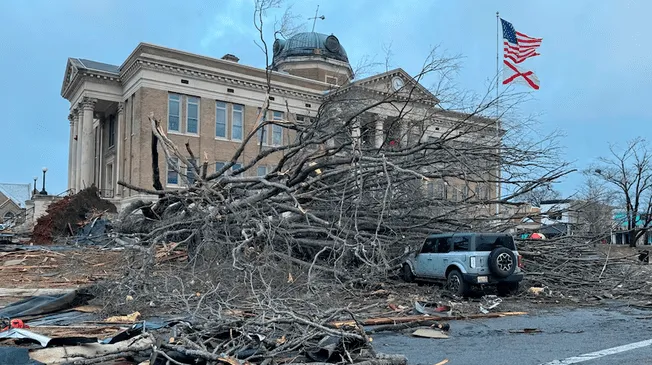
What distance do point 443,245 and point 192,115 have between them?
27522 millimetres

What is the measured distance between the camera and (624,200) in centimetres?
4425

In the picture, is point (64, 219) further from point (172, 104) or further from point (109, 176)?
point (109, 176)

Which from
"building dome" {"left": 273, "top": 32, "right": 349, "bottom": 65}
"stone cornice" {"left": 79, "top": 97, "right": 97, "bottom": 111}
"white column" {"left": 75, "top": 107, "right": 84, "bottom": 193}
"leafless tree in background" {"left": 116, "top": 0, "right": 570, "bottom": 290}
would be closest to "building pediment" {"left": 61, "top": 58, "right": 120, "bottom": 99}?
"stone cornice" {"left": 79, "top": 97, "right": 97, "bottom": 111}

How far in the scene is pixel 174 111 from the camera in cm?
3631

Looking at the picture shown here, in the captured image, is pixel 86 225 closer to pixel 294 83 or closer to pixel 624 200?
pixel 294 83

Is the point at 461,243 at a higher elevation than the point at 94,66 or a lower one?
lower

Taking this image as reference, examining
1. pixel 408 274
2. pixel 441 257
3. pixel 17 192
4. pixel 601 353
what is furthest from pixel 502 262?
pixel 17 192

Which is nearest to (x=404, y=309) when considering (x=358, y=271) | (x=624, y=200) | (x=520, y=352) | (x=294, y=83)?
(x=358, y=271)

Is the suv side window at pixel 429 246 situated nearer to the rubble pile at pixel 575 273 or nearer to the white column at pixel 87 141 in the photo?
the rubble pile at pixel 575 273

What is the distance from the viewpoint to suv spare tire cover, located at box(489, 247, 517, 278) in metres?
11.7

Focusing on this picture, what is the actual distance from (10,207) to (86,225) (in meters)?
61.9

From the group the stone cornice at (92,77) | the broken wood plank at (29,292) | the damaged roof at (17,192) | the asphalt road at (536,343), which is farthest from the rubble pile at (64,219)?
the damaged roof at (17,192)

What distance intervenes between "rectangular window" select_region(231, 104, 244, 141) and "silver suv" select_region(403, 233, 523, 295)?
2759 centimetres

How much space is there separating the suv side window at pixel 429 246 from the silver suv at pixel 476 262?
0.14 m
